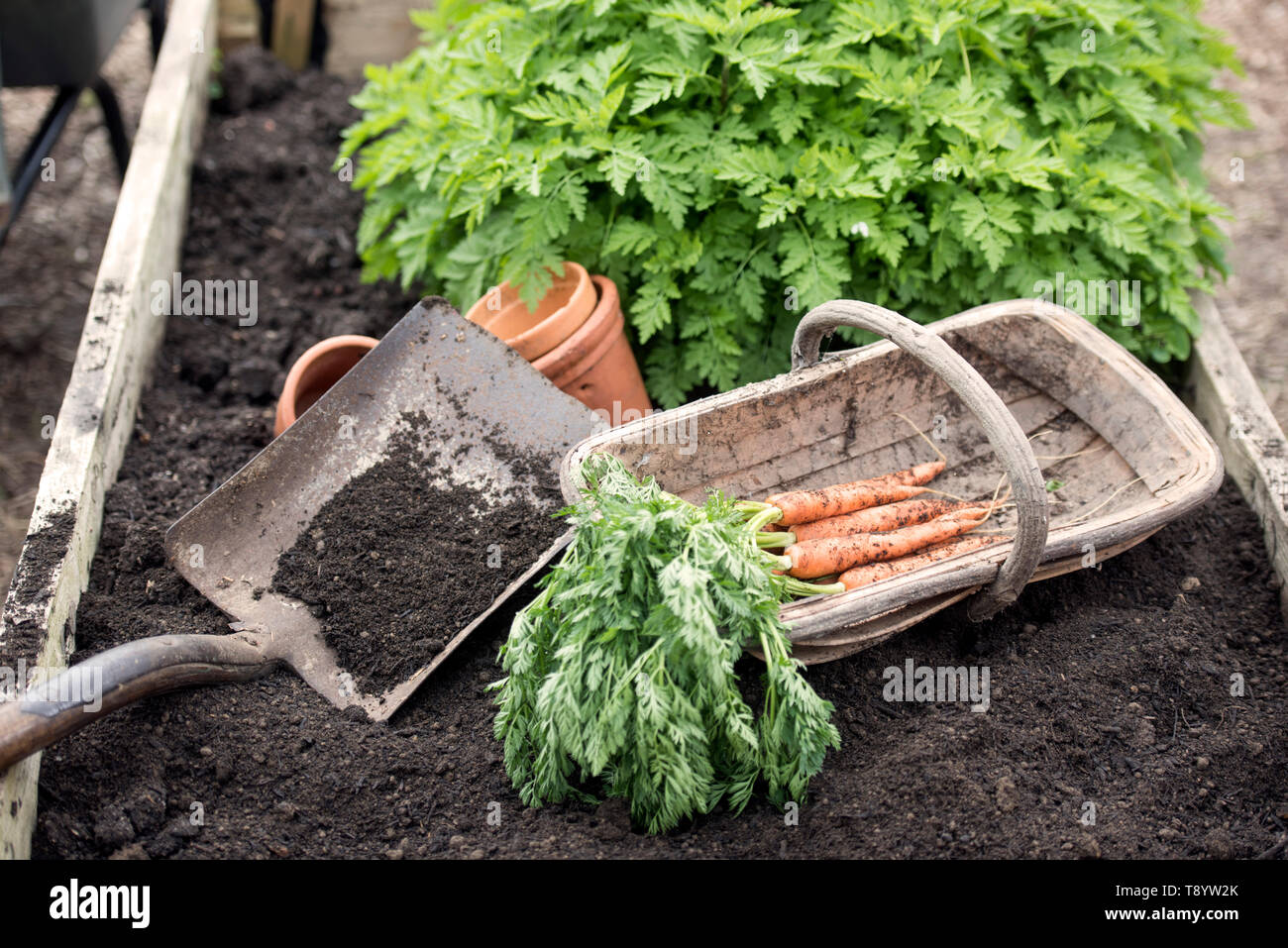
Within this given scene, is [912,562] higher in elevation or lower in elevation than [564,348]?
lower

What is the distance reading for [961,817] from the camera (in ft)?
7.54

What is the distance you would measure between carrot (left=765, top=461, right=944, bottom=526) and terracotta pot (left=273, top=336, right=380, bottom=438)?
4.68ft

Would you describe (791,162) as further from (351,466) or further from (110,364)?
(110,364)

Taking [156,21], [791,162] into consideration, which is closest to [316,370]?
[791,162]

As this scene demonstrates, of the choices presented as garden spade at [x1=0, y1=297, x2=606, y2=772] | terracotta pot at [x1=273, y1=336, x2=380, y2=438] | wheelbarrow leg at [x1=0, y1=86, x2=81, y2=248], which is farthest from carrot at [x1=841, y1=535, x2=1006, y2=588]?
wheelbarrow leg at [x1=0, y1=86, x2=81, y2=248]

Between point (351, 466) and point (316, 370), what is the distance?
569mm

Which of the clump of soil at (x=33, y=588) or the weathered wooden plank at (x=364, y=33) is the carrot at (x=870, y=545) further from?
the weathered wooden plank at (x=364, y=33)

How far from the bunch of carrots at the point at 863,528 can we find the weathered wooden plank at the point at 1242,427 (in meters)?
0.86

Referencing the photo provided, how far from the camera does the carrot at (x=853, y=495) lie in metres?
2.72

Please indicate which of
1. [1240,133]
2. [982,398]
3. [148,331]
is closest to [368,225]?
[148,331]

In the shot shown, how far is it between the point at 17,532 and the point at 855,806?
10.5 ft

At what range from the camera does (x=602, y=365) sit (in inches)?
128
